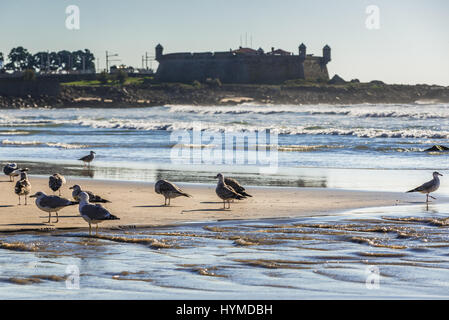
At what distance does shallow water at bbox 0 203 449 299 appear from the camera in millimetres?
7098

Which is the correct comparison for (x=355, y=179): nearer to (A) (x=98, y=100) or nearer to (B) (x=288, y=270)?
(B) (x=288, y=270)

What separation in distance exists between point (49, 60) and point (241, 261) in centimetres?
17741

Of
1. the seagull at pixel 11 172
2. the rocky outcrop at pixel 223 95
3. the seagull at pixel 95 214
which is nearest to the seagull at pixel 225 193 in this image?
the seagull at pixel 95 214

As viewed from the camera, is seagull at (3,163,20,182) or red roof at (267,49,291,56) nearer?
seagull at (3,163,20,182)

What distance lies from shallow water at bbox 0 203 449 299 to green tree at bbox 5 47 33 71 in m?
167

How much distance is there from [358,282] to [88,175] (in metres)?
11.8

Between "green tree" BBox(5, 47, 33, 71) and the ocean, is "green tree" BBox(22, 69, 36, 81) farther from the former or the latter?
the ocean

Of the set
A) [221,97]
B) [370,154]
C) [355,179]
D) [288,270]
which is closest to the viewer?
[288,270]

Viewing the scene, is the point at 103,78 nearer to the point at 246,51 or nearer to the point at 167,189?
the point at 246,51

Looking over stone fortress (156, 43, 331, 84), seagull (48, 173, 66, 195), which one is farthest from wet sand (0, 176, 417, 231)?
stone fortress (156, 43, 331, 84)

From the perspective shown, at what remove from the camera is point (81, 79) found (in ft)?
454

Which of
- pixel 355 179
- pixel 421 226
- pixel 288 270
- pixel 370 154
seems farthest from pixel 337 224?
pixel 370 154

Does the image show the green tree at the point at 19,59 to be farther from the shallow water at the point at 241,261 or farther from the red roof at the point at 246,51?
the shallow water at the point at 241,261

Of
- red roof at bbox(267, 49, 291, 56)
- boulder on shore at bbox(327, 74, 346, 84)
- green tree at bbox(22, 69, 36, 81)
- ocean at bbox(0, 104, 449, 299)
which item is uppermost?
red roof at bbox(267, 49, 291, 56)
